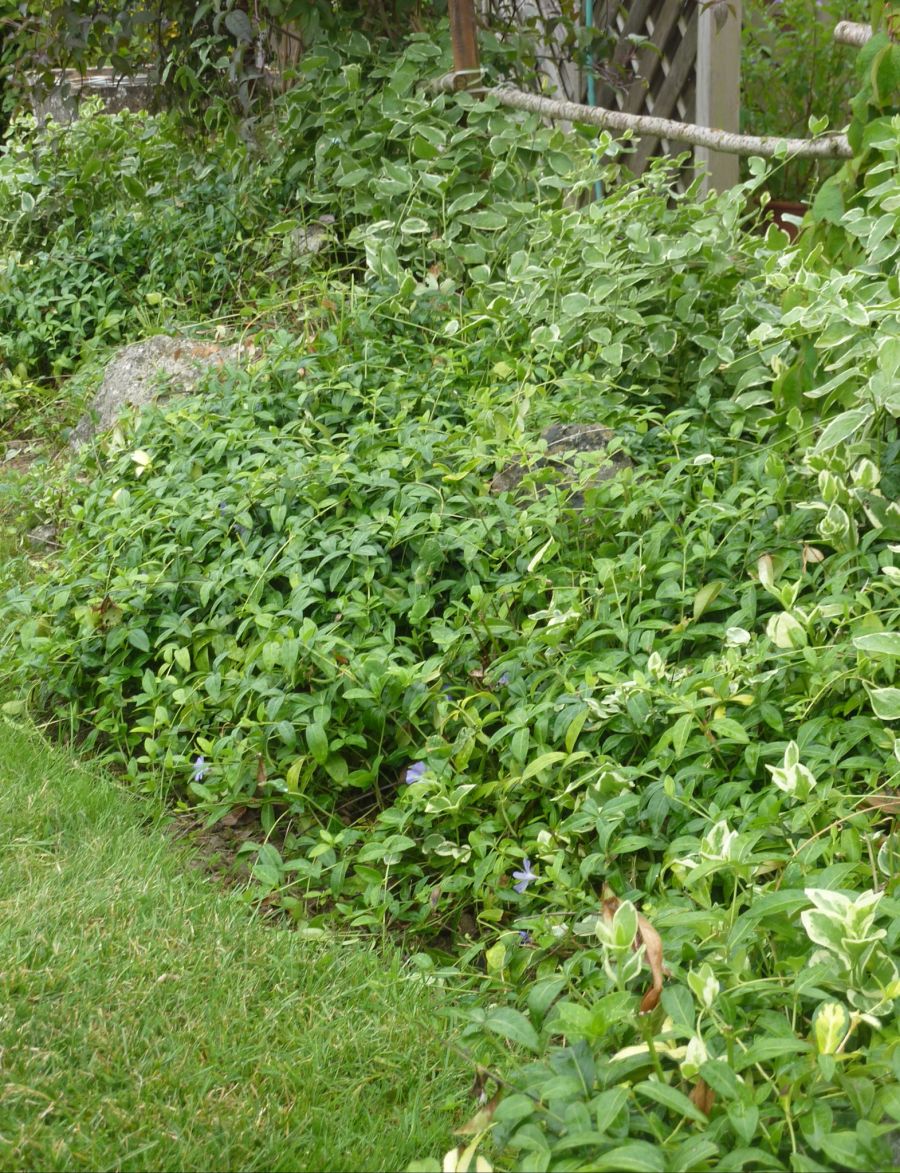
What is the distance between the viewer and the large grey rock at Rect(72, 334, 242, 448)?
4.32 meters

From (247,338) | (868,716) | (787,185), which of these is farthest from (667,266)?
(787,185)

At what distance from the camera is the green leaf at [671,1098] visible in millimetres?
1490

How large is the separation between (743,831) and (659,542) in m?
0.89

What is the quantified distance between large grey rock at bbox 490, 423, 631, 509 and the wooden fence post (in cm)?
212

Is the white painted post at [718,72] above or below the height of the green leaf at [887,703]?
above

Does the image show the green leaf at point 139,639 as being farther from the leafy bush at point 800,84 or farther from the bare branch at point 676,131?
the leafy bush at point 800,84

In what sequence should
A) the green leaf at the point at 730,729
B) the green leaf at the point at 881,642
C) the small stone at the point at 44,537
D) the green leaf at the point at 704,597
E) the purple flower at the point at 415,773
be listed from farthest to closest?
1. the small stone at the point at 44,537
2. the green leaf at the point at 704,597
3. the purple flower at the point at 415,773
4. the green leaf at the point at 730,729
5. the green leaf at the point at 881,642

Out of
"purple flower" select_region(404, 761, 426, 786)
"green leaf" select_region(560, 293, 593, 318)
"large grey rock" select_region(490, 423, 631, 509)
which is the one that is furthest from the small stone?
"purple flower" select_region(404, 761, 426, 786)

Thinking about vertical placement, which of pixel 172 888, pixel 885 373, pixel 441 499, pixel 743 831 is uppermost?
pixel 885 373

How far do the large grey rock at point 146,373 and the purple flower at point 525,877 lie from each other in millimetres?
2485

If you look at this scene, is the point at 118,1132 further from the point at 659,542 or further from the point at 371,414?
the point at 371,414

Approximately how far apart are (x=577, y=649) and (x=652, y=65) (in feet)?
13.8

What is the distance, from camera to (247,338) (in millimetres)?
4605

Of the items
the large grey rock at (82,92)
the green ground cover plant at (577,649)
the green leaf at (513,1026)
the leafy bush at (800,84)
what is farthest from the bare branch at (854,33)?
the large grey rock at (82,92)
